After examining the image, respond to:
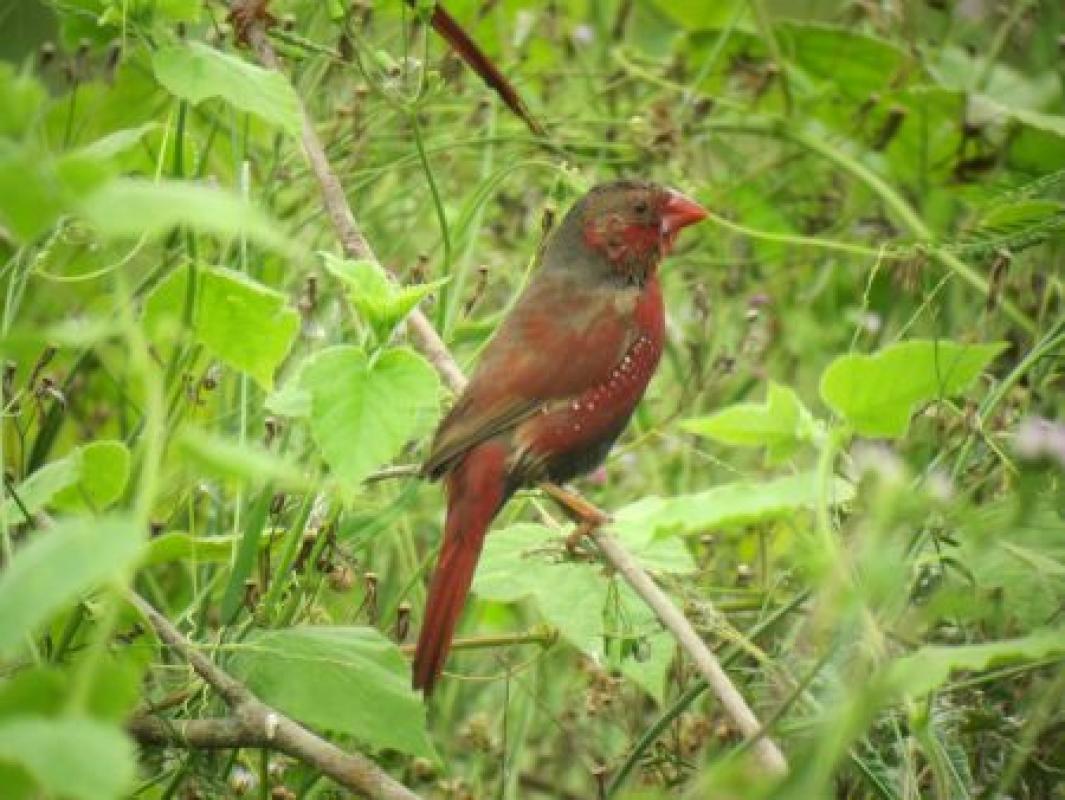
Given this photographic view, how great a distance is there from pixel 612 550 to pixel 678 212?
1.02 meters

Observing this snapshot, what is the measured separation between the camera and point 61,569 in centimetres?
128

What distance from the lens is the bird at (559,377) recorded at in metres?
2.72

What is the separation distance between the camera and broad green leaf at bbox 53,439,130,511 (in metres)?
2.26

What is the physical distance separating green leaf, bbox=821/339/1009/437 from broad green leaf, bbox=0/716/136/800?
96 centimetres

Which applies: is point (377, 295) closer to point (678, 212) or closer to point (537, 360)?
point (537, 360)

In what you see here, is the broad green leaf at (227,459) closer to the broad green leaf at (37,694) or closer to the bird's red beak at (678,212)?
the broad green leaf at (37,694)

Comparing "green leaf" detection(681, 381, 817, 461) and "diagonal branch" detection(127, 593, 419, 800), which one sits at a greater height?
"green leaf" detection(681, 381, 817, 461)

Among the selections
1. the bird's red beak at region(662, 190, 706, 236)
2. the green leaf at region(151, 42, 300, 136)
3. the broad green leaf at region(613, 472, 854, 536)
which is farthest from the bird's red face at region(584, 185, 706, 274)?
the broad green leaf at region(613, 472, 854, 536)

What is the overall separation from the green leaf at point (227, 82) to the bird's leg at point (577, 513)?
0.66 meters

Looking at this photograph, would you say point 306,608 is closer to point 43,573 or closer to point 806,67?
point 43,573

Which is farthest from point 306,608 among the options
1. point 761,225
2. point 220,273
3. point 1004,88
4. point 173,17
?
point 1004,88

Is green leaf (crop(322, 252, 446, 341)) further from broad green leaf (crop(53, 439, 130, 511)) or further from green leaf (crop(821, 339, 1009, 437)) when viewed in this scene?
green leaf (crop(821, 339, 1009, 437))

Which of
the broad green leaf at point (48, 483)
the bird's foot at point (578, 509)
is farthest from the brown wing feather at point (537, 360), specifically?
the broad green leaf at point (48, 483)

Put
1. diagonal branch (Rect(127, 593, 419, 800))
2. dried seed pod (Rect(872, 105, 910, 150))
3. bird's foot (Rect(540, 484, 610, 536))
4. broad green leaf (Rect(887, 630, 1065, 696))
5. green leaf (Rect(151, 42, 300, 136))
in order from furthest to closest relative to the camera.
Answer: dried seed pod (Rect(872, 105, 910, 150)) < bird's foot (Rect(540, 484, 610, 536)) < green leaf (Rect(151, 42, 300, 136)) < diagonal branch (Rect(127, 593, 419, 800)) < broad green leaf (Rect(887, 630, 1065, 696))
